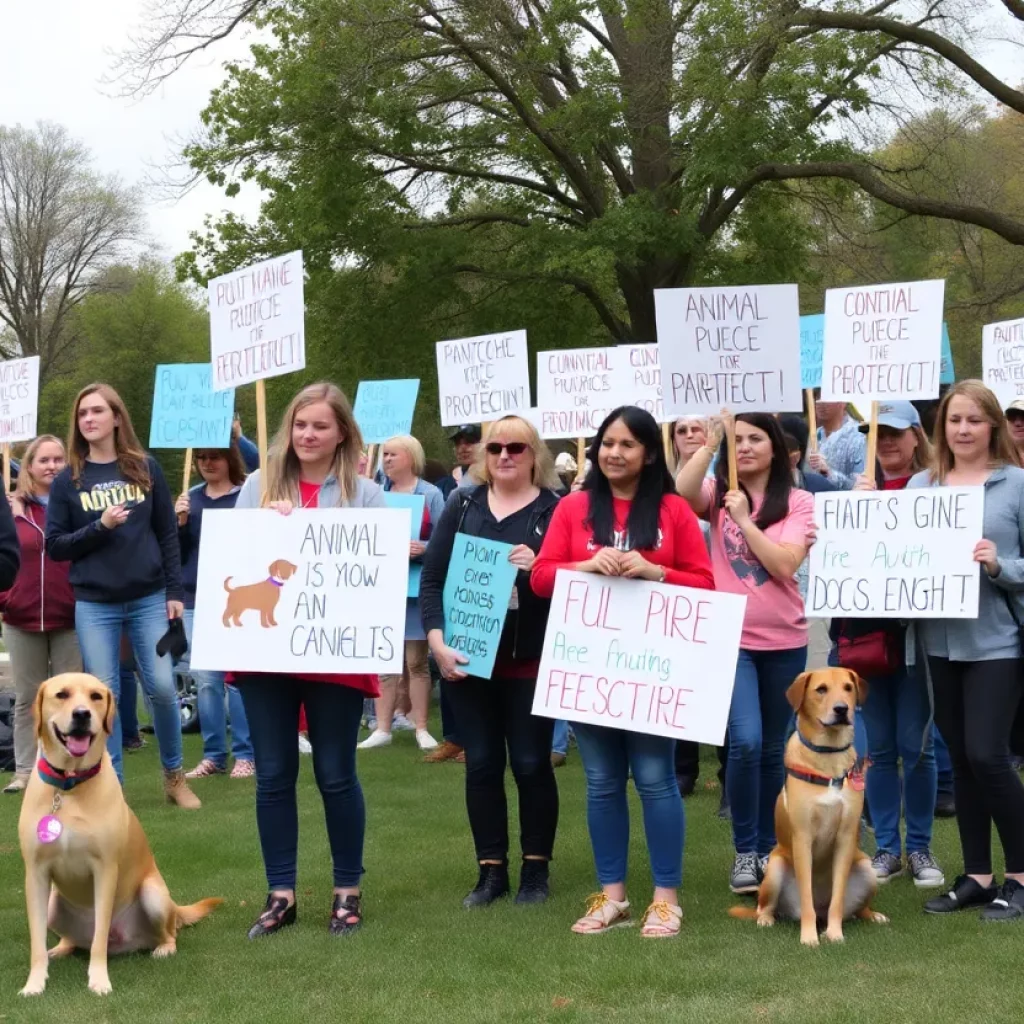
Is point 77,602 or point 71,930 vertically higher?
point 77,602

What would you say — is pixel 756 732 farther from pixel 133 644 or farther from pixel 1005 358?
pixel 1005 358

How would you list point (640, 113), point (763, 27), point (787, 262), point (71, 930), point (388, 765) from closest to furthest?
point (71, 930) < point (388, 765) < point (763, 27) < point (640, 113) < point (787, 262)

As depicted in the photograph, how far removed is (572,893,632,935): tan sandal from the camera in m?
5.58

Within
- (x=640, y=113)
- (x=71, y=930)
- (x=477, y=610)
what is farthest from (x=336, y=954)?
(x=640, y=113)

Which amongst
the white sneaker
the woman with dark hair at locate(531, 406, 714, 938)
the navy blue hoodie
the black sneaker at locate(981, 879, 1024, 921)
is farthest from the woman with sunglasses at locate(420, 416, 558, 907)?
the white sneaker

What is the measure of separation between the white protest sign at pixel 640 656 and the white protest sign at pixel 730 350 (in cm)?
115

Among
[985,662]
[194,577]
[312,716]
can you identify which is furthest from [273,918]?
[194,577]

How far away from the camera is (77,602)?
26.0 ft

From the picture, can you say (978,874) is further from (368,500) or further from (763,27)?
(763,27)

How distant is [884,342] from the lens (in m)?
6.81

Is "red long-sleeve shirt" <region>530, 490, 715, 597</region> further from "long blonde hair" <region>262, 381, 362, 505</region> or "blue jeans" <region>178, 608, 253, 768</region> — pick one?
"blue jeans" <region>178, 608, 253, 768</region>

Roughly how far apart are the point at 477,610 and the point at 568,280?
20.2 meters

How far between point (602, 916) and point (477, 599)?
4.61 feet

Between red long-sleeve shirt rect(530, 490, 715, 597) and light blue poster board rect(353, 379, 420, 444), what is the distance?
19.5 ft
